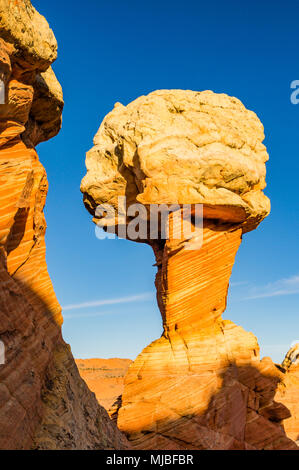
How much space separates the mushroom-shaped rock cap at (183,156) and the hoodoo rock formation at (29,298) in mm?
6317

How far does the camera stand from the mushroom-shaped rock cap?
17.5 meters

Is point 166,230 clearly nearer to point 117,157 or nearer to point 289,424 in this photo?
point 117,157

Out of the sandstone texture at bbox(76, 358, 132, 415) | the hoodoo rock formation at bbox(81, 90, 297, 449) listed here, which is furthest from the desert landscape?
the sandstone texture at bbox(76, 358, 132, 415)

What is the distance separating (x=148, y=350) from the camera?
62.2 feet

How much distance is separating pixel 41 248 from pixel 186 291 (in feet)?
27.4

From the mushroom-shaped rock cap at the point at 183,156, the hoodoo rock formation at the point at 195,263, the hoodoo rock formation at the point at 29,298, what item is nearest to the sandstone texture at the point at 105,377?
the hoodoo rock formation at the point at 195,263

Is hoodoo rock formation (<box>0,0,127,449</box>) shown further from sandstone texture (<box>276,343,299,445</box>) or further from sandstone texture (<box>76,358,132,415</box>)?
sandstone texture (<box>76,358,132,415</box>)

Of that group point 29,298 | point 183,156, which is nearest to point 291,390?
point 183,156

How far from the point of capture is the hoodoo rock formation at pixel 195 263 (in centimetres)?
1694

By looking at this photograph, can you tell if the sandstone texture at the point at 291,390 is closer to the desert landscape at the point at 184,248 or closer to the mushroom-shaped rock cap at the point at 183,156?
the desert landscape at the point at 184,248

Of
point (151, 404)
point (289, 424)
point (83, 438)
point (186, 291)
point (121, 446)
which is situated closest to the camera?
point (83, 438)

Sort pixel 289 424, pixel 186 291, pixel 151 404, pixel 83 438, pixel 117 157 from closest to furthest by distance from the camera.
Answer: pixel 83 438 < pixel 151 404 < pixel 186 291 < pixel 117 157 < pixel 289 424

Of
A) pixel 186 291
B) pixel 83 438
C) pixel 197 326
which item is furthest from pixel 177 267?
pixel 83 438
